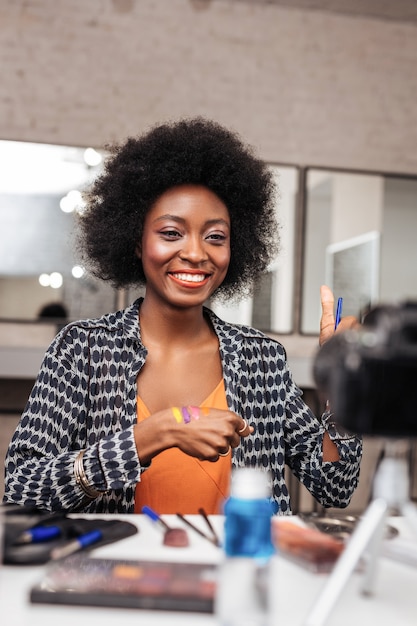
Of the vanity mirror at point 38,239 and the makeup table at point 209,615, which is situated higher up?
the vanity mirror at point 38,239

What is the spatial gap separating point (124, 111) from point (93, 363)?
2481mm

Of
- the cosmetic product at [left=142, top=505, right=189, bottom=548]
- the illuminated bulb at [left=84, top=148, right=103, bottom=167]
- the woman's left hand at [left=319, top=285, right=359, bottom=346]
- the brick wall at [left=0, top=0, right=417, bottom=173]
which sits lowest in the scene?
the cosmetic product at [left=142, top=505, right=189, bottom=548]

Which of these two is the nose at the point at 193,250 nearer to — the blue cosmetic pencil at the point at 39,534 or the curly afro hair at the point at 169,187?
the curly afro hair at the point at 169,187

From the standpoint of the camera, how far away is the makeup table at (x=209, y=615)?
0.63m

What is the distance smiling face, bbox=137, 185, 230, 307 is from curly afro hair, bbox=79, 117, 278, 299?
0.21ft

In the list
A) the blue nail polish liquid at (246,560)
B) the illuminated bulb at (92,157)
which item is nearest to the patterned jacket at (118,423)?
the blue nail polish liquid at (246,560)

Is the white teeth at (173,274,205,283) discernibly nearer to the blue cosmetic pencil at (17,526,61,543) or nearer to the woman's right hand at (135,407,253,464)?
the woman's right hand at (135,407,253,464)

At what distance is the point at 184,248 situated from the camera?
146 centimetres

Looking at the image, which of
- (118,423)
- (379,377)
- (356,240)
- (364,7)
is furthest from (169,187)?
(364,7)

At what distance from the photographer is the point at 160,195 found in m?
1.57

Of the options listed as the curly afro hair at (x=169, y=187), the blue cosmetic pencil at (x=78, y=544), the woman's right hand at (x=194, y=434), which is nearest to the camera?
the blue cosmetic pencil at (x=78, y=544)

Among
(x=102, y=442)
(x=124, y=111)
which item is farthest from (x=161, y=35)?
(x=102, y=442)

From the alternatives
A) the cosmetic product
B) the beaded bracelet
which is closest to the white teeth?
the beaded bracelet

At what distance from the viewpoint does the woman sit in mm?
1201
